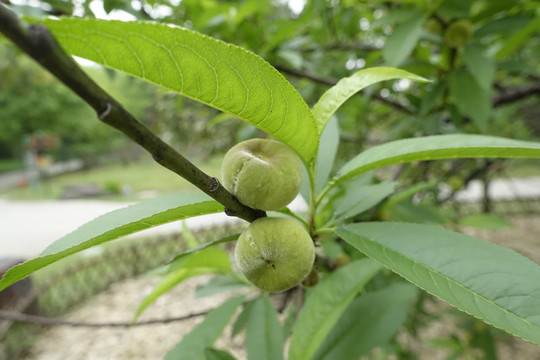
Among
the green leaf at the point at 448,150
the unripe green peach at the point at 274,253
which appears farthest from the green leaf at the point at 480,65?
the unripe green peach at the point at 274,253

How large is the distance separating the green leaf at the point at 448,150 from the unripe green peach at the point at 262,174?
13 cm

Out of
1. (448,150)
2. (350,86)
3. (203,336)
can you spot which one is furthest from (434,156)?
(203,336)

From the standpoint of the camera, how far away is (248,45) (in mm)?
1619

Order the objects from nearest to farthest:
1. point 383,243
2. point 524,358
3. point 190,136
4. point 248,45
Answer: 1. point 383,243
2. point 248,45
3. point 524,358
4. point 190,136

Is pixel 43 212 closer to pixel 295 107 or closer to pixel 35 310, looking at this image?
pixel 35 310

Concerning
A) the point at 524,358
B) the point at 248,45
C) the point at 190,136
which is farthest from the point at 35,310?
the point at 524,358

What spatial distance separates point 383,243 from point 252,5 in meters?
1.20

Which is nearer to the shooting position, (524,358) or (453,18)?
(453,18)

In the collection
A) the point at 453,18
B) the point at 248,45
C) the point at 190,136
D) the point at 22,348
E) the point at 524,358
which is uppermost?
the point at 248,45

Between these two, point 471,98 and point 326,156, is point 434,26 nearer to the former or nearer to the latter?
point 471,98

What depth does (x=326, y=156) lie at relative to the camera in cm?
73

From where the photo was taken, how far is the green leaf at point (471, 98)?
1.17 m

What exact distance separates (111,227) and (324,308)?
0.51m

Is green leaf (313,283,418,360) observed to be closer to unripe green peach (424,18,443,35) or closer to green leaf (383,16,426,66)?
green leaf (383,16,426,66)
